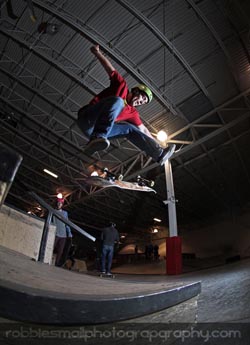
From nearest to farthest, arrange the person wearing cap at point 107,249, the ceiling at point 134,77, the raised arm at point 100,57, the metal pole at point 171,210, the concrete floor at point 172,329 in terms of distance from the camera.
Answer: the concrete floor at point 172,329 → the raised arm at point 100,57 → the person wearing cap at point 107,249 → the ceiling at point 134,77 → the metal pole at point 171,210

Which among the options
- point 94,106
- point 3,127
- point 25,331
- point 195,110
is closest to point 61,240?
point 94,106

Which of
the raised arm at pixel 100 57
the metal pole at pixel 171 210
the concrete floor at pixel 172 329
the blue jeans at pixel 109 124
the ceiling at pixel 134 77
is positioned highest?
the ceiling at pixel 134 77

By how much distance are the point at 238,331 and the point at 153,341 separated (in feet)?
1.17

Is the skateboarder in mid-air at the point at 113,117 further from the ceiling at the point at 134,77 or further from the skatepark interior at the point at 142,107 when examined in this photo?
the ceiling at the point at 134,77

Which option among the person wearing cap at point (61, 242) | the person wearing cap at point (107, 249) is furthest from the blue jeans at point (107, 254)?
the person wearing cap at point (61, 242)

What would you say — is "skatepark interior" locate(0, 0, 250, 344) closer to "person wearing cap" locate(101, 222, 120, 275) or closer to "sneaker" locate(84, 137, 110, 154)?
"person wearing cap" locate(101, 222, 120, 275)

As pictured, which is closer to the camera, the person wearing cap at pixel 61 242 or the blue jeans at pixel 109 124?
the blue jeans at pixel 109 124

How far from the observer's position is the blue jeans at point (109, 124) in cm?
338

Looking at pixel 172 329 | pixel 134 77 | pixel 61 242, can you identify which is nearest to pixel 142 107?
pixel 134 77

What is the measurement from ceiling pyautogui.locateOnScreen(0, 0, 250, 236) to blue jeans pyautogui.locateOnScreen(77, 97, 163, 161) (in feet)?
6.76

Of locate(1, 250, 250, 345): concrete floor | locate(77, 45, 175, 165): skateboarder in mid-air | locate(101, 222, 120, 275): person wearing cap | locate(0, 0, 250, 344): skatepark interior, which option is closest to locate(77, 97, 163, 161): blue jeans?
locate(77, 45, 175, 165): skateboarder in mid-air

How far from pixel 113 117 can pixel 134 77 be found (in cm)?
687

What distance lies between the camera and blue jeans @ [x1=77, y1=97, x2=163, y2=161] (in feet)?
11.1

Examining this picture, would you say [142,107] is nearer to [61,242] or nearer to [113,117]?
[61,242]
